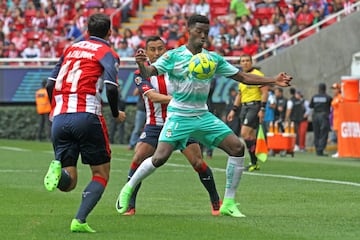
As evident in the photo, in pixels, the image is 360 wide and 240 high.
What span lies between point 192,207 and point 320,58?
20892 millimetres

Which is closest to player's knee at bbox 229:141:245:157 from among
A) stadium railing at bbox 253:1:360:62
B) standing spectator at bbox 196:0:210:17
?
stadium railing at bbox 253:1:360:62

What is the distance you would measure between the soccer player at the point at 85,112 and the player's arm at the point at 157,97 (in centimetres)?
200

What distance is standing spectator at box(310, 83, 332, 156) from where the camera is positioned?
93.9 ft

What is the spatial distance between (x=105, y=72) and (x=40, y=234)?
163 centimetres

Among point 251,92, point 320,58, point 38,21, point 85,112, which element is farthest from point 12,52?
point 85,112

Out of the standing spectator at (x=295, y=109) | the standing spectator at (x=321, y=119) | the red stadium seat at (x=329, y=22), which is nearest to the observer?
the standing spectator at (x=321, y=119)

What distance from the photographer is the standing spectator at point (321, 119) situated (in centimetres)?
2862

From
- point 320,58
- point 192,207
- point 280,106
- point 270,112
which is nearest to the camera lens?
point 192,207

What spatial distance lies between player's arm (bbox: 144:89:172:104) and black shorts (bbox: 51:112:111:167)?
2.14m

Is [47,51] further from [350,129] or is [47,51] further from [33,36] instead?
[350,129]

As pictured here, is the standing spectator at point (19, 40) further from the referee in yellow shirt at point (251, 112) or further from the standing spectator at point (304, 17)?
the referee in yellow shirt at point (251, 112)

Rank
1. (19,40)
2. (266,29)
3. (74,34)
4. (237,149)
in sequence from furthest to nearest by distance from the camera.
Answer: (19,40), (74,34), (266,29), (237,149)

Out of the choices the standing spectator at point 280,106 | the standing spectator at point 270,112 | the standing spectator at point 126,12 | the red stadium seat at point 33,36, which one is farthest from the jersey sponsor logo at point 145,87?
the red stadium seat at point 33,36

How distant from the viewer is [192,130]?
11836mm
